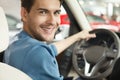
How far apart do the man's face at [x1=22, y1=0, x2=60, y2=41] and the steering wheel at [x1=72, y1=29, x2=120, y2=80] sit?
76 cm

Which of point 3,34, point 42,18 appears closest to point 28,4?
point 42,18

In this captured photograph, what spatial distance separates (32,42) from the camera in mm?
1618

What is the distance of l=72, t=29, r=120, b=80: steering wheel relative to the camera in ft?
7.98

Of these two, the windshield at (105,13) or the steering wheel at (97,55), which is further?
the windshield at (105,13)

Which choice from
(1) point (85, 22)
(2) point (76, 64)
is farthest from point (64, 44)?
(1) point (85, 22)

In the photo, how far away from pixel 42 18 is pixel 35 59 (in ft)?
0.80

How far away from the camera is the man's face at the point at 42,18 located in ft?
5.60

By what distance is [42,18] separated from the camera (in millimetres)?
1710

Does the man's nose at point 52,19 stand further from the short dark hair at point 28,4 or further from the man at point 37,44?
the short dark hair at point 28,4

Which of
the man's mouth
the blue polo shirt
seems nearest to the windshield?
the man's mouth

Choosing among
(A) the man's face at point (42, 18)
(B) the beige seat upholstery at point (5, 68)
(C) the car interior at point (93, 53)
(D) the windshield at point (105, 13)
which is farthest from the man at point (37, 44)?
(D) the windshield at point (105, 13)

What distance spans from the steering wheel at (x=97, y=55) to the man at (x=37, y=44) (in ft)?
2.16

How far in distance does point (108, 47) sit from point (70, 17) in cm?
56

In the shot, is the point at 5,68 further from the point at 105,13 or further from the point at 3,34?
the point at 105,13
